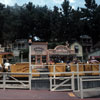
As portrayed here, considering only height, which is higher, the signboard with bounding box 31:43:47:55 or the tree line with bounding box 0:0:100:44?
the tree line with bounding box 0:0:100:44

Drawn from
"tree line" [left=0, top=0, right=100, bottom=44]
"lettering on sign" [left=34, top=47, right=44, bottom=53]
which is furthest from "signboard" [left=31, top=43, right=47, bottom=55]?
"tree line" [left=0, top=0, right=100, bottom=44]

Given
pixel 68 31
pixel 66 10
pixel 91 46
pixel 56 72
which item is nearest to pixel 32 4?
pixel 66 10

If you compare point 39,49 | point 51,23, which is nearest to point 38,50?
point 39,49

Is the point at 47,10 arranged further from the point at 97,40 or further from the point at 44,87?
the point at 44,87

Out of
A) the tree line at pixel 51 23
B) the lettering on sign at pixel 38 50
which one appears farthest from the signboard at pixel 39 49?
the tree line at pixel 51 23

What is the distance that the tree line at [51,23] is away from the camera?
179 ft

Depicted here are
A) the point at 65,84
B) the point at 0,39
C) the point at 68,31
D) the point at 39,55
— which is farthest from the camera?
the point at 0,39

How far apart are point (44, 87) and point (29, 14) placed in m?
47.1

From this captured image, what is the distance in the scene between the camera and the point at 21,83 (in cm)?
1313

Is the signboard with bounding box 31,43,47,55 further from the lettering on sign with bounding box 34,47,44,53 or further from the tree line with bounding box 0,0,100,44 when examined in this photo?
the tree line with bounding box 0,0,100,44

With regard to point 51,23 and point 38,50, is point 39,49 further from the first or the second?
point 51,23

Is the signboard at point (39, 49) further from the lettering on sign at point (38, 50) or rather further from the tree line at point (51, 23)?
the tree line at point (51, 23)

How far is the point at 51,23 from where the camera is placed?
5553cm

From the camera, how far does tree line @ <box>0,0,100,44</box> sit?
2146 inches
